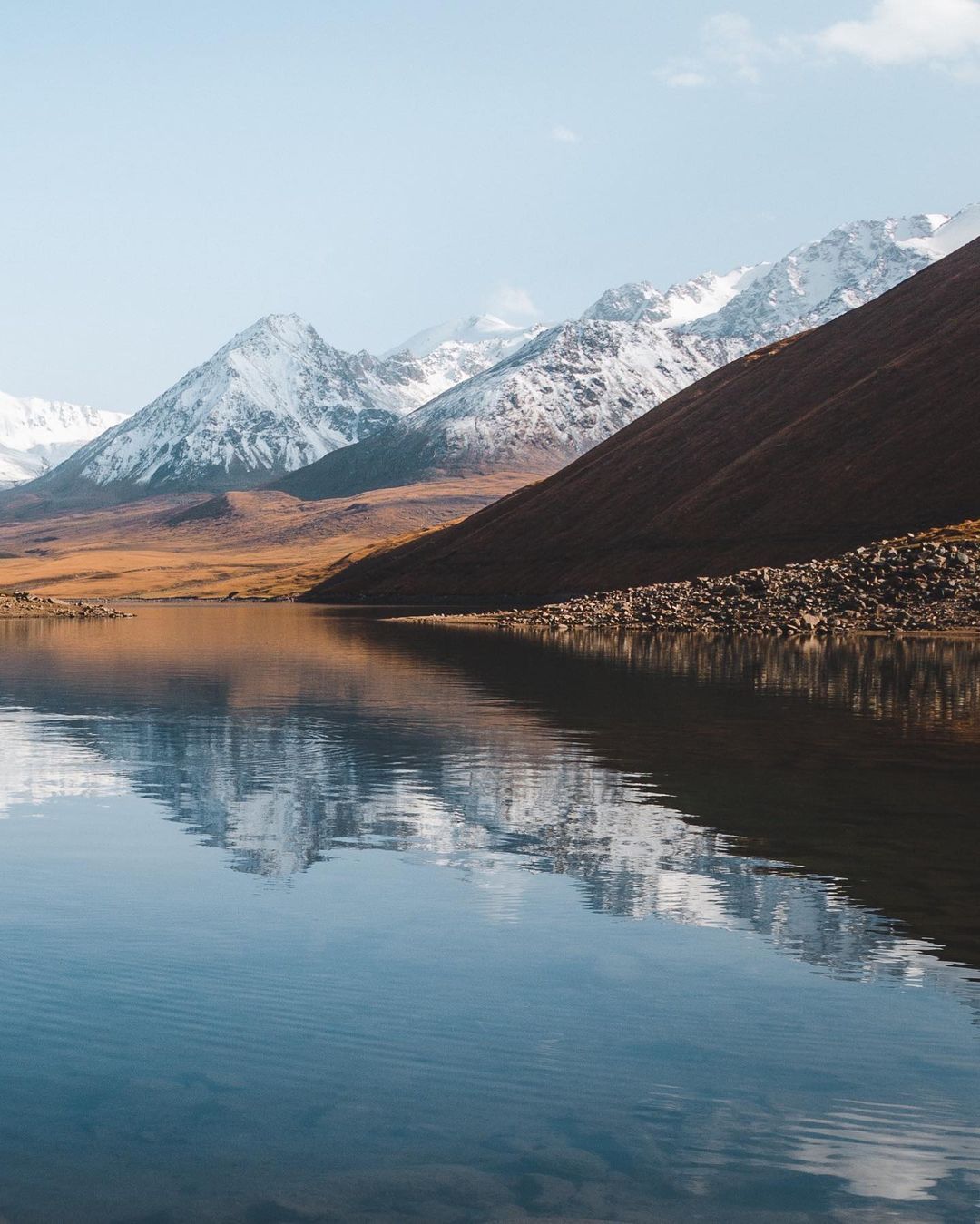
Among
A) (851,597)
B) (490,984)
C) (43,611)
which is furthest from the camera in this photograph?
(43,611)

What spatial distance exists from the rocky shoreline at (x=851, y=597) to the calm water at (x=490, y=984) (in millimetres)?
71071

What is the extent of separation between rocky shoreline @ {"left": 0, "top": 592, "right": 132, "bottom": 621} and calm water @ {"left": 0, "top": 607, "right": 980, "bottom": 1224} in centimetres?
13295

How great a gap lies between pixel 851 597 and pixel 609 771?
271ft

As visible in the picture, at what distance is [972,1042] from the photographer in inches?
527

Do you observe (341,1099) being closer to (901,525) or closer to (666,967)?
(666,967)

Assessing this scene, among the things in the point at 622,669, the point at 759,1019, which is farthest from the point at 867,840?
the point at 622,669

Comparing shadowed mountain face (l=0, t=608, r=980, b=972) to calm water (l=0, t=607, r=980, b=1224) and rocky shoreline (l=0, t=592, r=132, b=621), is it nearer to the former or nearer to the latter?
calm water (l=0, t=607, r=980, b=1224)

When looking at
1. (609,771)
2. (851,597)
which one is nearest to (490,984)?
(609,771)

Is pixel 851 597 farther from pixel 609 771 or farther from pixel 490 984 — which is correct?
pixel 490 984

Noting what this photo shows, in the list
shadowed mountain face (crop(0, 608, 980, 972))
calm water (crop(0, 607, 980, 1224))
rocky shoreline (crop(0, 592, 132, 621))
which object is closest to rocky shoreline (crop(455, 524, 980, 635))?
shadowed mountain face (crop(0, 608, 980, 972))

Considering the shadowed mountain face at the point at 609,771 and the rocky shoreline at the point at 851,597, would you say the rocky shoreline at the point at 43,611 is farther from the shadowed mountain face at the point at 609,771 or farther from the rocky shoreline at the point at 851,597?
the shadowed mountain face at the point at 609,771

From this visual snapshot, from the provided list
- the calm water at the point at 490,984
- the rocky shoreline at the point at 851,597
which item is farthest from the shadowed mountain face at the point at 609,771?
the rocky shoreline at the point at 851,597

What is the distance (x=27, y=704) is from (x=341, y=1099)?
41.9 metres

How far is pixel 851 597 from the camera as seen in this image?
4390 inches
